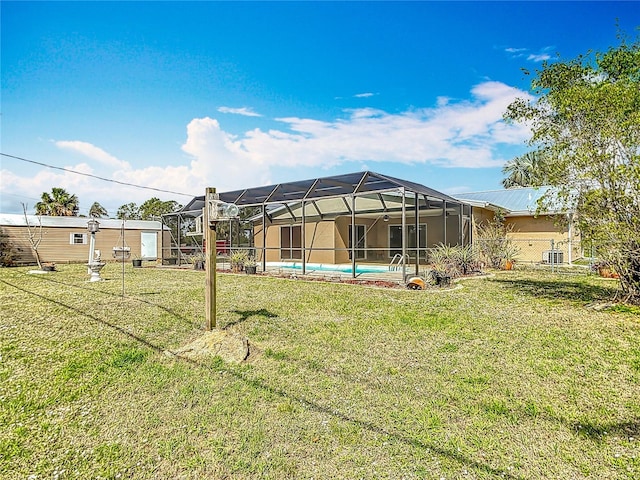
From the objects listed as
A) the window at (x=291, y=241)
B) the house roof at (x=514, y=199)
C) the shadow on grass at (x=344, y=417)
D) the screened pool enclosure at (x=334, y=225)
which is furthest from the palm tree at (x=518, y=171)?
the shadow on grass at (x=344, y=417)

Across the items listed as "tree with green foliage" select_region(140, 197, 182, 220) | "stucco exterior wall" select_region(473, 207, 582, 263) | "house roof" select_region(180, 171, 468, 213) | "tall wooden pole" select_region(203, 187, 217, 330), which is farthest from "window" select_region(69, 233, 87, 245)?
"stucco exterior wall" select_region(473, 207, 582, 263)

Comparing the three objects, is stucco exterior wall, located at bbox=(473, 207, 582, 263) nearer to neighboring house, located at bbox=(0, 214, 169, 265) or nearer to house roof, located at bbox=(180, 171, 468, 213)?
house roof, located at bbox=(180, 171, 468, 213)

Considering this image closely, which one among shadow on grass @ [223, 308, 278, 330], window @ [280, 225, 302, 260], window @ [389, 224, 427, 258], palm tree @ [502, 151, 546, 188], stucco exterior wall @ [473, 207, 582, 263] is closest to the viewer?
shadow on grass @ [223, 308, 278, 330]

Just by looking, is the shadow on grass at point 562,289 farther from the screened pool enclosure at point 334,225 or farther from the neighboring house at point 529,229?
the neighboring house at point 529,229

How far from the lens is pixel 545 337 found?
17.1ft

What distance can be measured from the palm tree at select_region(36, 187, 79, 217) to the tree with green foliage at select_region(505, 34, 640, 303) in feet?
89.7

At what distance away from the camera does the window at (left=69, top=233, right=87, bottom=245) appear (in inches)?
818

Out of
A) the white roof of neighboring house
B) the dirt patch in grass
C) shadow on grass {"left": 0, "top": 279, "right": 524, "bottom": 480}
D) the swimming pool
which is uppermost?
the white roof of neighboring house

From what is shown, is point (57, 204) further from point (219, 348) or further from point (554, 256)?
point (554, 256)

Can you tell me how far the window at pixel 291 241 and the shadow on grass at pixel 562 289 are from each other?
9.24m

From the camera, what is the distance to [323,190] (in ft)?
43.8

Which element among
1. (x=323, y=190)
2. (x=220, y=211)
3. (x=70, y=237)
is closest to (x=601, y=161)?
(x=220, y=211)

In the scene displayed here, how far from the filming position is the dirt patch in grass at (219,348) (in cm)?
455

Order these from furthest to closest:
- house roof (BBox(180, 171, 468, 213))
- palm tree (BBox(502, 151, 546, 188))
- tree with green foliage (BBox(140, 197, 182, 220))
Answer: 1. tree with green foliage (BBox(140, 197, 182, 220))
2. palm tree (BBox(502, 151, 546, 188))
3. house roof (BBox(180, 171, 468, 213))
